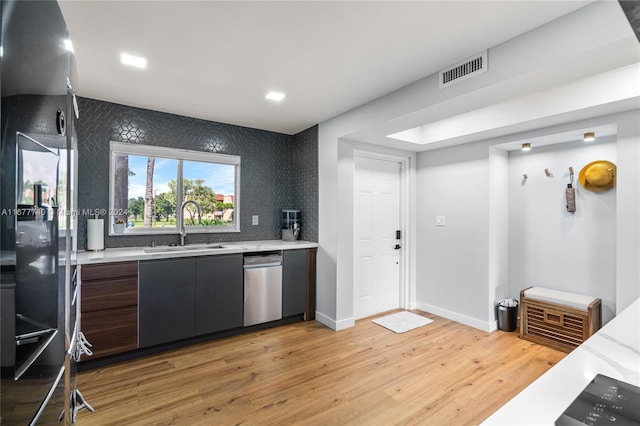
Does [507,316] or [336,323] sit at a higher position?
[507,316]

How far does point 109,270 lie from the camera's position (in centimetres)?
266

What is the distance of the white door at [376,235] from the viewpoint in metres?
3.94

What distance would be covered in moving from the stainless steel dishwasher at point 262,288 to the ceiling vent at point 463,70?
2.44m

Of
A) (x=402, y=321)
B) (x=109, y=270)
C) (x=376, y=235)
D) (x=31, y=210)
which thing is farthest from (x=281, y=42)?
(x=402, y=321)

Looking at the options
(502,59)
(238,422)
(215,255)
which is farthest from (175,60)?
(238,422)

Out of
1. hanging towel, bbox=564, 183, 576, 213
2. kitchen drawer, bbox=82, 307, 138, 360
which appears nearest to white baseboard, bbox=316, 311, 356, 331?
kitchen drawer, bbox=82, 307, 138, 360

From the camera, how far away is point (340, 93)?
2.90 metres

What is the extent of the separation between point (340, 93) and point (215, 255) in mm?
2043

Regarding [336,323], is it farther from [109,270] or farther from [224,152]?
[224,152]

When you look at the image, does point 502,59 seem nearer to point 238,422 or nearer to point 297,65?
point 297,65

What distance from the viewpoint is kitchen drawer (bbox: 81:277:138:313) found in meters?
2.55

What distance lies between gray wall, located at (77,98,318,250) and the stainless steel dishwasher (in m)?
0.67

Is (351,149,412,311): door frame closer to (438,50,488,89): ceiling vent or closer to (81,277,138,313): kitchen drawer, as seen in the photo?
(438,50,488,89): ceiling vent

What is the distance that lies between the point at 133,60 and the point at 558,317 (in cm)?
434
